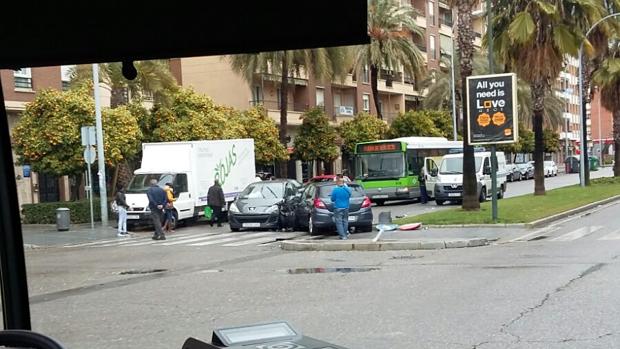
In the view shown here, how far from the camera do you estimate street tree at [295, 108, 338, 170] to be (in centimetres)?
4122

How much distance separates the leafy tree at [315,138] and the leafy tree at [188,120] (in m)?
8.71

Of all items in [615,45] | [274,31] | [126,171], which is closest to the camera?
[274,31]

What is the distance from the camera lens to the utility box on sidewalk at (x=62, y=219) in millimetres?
24406

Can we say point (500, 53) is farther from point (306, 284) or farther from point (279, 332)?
point (279, 332)

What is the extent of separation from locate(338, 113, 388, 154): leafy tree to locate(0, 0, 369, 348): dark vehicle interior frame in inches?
1666

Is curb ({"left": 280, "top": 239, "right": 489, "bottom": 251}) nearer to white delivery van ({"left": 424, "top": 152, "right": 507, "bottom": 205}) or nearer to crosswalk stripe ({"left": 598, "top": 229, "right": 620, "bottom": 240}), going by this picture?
crosswalk stripe ({"left": 598, "top": 229, "right": 620, "bottom": 240})

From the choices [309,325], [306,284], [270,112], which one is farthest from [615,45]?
[309,325]

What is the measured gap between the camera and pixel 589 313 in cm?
789

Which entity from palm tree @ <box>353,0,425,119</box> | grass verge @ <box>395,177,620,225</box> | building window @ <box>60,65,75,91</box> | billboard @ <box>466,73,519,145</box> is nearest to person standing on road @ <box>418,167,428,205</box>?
grass verge @ <box>395,177,620,225</box>

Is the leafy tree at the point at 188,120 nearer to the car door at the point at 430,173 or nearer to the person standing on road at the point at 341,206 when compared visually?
the car door at the point at 430,173

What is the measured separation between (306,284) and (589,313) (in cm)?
466

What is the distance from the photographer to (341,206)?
18453mm

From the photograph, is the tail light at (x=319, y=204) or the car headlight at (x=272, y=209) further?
the car headlight at (x=272, y=209)

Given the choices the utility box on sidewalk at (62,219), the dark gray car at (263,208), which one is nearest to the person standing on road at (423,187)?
the dark gray car at (263,208)
